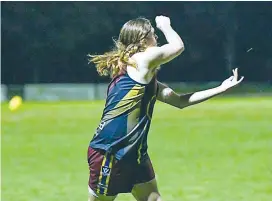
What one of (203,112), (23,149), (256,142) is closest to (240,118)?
(203,112)

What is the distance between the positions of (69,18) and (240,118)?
909 inches

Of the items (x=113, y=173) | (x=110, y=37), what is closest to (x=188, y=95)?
(x=113, y=173)

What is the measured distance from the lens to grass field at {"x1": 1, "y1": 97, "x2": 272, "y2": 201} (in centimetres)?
1027

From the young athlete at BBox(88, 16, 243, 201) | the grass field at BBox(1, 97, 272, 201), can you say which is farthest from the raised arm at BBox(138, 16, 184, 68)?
the grass field at BBox(1, 97, 272, 201)

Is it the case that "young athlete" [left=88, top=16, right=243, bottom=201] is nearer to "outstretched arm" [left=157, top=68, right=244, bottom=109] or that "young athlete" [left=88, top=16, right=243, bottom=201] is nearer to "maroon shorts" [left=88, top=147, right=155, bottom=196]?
"maroon shorts" [left=88, top=147, right=155, bottom=196]

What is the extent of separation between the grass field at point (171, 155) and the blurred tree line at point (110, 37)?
19.0m

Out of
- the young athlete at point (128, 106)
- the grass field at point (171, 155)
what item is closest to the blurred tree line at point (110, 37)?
the grass field at point (171, 155)

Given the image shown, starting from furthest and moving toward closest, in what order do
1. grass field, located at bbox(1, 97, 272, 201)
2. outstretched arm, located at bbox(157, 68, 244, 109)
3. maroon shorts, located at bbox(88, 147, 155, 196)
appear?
grass field, located at bbox(1, 97, 272, 201)
outstretched arm, located at bbox(157, 68, 244, 109)
maroon shorts, located at bbox(88, 147, 155, 196)

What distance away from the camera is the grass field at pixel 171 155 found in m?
10.3

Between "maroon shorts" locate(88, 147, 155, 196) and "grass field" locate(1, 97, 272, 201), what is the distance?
3980mm

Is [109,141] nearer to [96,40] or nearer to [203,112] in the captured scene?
[203,112]

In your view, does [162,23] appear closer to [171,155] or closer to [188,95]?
[188,95]

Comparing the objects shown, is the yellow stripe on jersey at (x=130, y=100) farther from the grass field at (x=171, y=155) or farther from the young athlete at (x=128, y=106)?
the grass field at (x=171, y=155)

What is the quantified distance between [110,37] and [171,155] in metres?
Answer: 32.6
